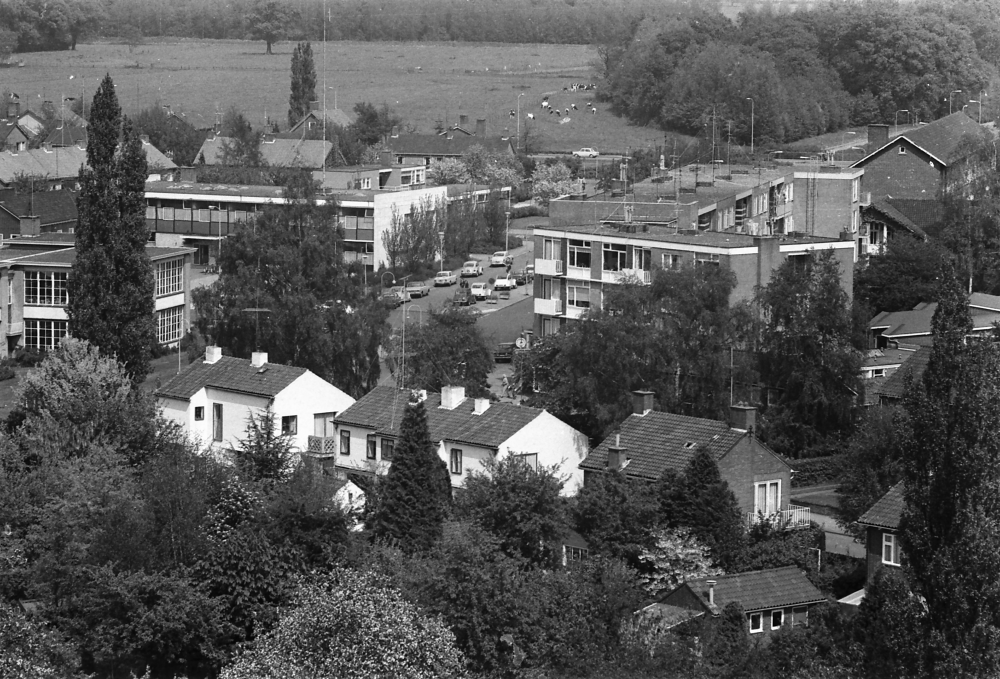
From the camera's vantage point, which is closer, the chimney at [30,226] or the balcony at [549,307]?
the balcony at [549,307]

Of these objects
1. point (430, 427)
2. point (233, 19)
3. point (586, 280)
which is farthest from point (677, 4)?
point (430, 427)

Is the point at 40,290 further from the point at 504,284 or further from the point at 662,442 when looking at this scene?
the point at 662,442

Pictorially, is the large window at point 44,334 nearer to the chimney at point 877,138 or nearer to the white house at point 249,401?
the white house at point 249,401

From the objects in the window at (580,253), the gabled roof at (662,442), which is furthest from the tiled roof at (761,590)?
the window at (580,253)

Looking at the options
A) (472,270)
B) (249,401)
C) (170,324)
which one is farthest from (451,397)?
(472,270)

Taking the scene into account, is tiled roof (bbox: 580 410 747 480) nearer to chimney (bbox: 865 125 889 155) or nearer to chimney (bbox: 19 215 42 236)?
chimney (bbox: 19 215 42 236)
